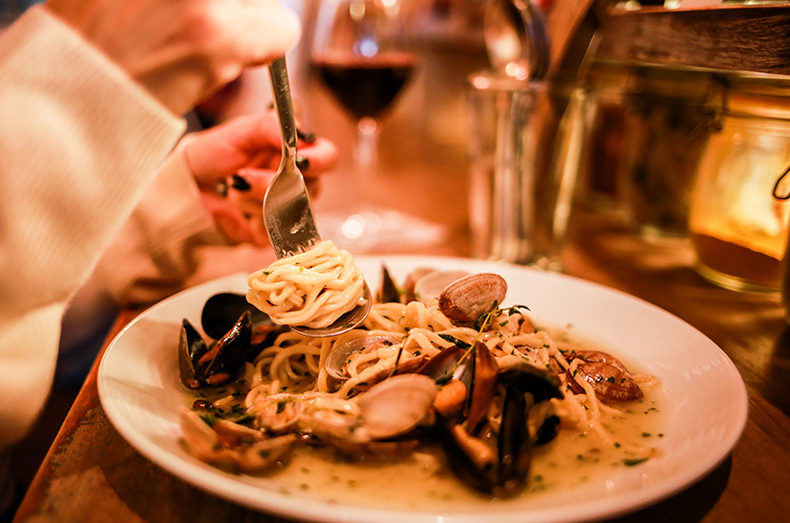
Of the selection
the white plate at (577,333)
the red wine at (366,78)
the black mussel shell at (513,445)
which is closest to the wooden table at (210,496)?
the white plate at (577,333)

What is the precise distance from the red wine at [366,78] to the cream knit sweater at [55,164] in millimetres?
1578

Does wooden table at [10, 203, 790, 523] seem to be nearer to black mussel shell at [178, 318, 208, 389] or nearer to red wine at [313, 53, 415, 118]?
black mussel shell at [178, 318, 208, 389]

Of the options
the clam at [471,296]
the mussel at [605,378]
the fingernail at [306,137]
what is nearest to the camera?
the mussel at [605,378]

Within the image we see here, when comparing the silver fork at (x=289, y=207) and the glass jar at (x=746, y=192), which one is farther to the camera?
the glass jar at (x=746, y=192)

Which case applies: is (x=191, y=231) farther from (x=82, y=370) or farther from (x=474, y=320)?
(x=474, y=320)

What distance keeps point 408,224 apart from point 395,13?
3.19 feet

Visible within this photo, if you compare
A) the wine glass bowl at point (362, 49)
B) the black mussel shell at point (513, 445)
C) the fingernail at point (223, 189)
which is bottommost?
the black mussel shell at point (513, 445)

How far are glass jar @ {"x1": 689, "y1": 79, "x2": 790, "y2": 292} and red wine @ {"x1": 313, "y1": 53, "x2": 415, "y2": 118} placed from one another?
4.35ft

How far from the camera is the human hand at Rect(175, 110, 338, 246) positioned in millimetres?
1892

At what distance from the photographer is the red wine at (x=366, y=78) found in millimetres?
2533

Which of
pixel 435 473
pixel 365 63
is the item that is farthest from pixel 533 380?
pixel 365 63

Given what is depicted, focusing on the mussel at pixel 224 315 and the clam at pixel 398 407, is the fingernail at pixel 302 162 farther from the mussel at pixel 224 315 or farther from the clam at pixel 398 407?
the clam at pixel 398 407

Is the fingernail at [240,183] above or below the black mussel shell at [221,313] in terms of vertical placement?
above

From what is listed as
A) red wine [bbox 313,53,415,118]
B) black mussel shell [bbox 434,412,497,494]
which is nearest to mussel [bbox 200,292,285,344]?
Answer: black mussel shell [bbox 434,412,497,494]
